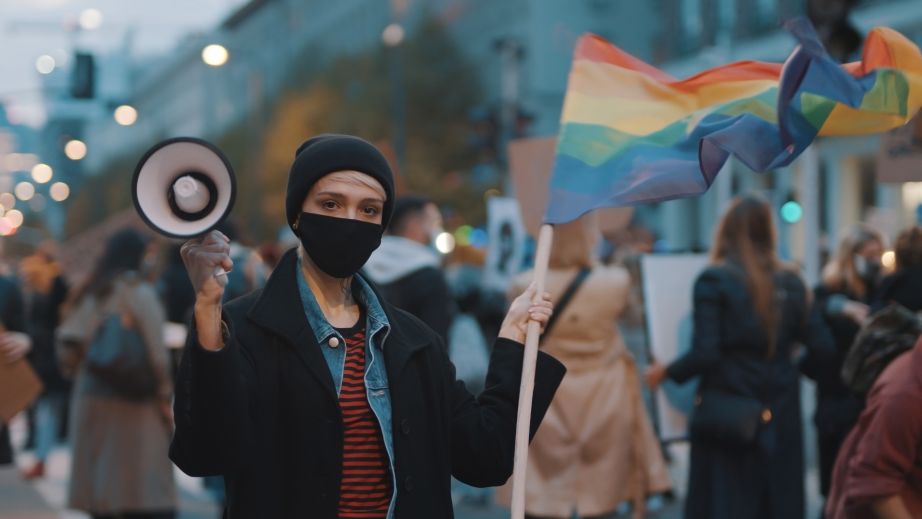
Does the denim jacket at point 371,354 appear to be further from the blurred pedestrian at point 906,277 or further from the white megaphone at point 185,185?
the blurred pedestrian at point 906,277

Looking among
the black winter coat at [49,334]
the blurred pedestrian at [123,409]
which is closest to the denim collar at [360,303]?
the blurred pedestrian at [123,409]

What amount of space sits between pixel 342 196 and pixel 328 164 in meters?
0.08

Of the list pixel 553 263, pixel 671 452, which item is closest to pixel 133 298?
pixel 553 263

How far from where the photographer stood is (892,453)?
416cm

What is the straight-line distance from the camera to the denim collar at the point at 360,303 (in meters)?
3.43

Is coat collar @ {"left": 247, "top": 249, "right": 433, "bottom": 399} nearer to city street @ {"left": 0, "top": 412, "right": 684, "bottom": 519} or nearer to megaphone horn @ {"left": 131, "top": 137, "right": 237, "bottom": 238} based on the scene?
megaphone horn @ {"left": 131, "top": 137, "right": 237, "bottom": 238}

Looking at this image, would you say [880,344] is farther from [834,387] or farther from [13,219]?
[13,219]

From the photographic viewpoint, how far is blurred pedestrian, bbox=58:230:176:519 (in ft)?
25.6

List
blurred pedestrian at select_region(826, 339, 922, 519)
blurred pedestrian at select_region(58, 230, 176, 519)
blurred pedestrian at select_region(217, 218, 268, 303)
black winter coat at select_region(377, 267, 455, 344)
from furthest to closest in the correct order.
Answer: blurred pedestrian at select_region(217, 218, 268, 303) < blurred pedestrian at select_region(58, 230, 176, 519) < black winter coat at select_region(377, 267, 455, 344) < blurred pedestrian at select_region(826, 339, 922, 519)

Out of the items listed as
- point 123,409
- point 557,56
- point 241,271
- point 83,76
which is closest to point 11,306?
point 123,409

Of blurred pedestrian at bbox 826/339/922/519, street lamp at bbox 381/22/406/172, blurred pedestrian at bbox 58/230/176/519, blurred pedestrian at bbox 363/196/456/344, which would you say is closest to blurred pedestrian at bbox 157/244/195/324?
blurred pedestrian at bbox 58/230/176/519

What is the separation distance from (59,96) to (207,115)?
247 feet

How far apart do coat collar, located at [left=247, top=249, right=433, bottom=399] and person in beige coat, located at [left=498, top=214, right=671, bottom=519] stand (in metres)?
3.57

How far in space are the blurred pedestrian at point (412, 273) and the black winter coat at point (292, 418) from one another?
396 cm
